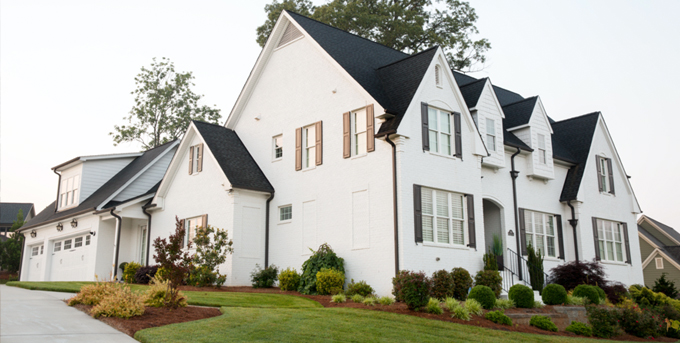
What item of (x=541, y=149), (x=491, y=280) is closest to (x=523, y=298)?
(x=491, y=280)

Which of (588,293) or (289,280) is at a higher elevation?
(289,280)

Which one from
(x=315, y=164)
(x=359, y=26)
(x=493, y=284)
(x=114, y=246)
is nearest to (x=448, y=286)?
(x=493, y=284)

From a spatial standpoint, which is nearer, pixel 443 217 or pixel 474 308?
pixel 474 308

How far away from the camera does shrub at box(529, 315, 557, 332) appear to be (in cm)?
1473

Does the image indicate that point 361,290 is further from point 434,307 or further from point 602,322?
point 602,322

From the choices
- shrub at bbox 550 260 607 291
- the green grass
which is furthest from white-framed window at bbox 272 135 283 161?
shrub at bbox 550 260 607 291

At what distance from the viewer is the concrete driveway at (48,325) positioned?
960 cm

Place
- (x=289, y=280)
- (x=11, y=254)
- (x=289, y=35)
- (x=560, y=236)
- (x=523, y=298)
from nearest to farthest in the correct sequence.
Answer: (x=523, y=298) < (x=289, y=280) < (x=289, y=35) < (x=560, y=236) < (x=11, y=254)

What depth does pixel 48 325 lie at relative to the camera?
10.6 m

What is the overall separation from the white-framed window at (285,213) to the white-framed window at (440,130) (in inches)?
231

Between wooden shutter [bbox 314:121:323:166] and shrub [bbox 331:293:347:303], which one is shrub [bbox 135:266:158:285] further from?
shrub [bbox 331:293:347:303]

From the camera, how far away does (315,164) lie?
20.1 metres

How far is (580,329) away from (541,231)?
778 cm

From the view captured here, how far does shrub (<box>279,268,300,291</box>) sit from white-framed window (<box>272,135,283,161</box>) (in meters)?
5.00
